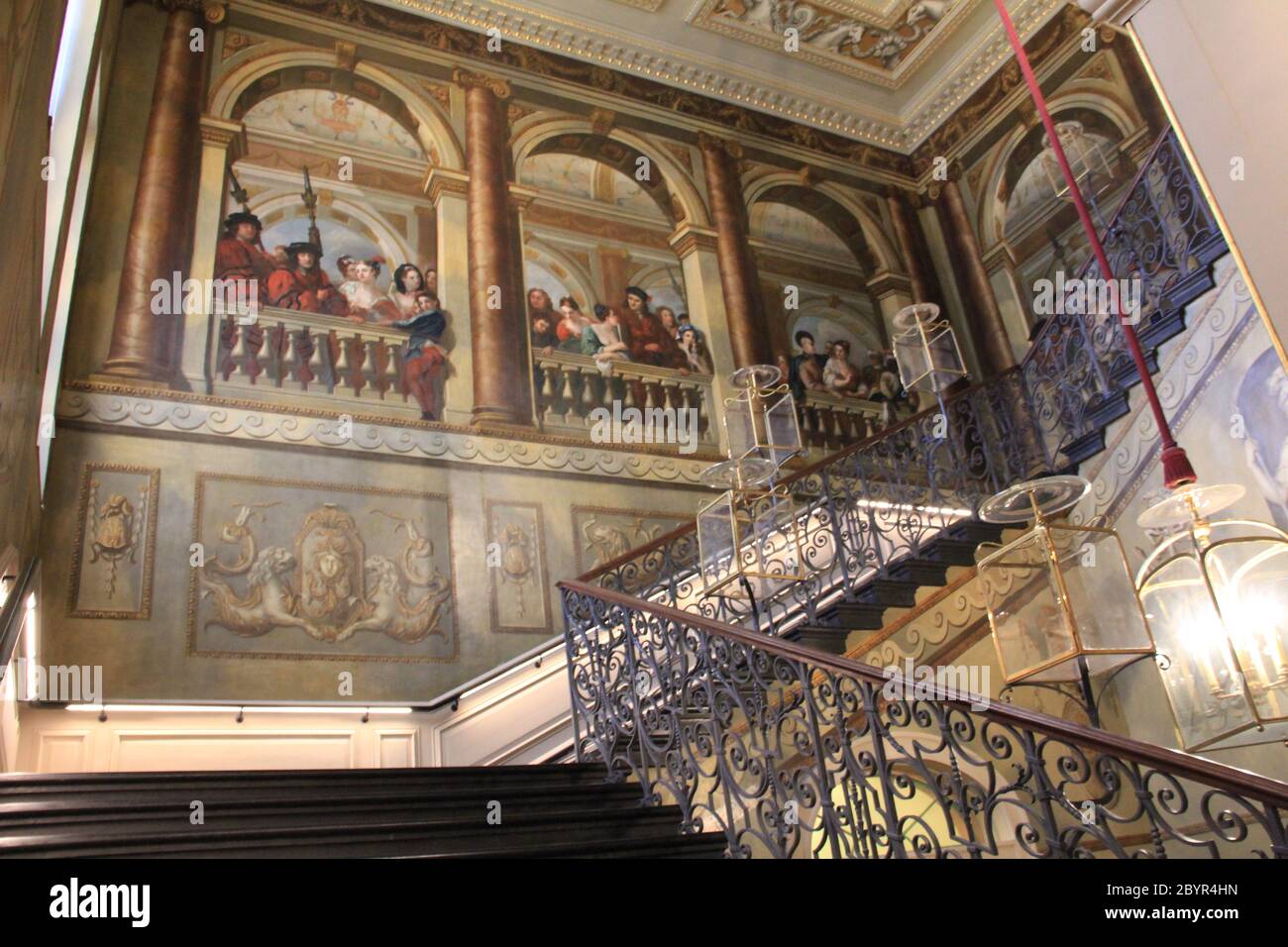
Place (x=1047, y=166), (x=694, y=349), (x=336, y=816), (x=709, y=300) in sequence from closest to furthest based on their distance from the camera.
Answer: (x=336, y=816) < (x=694, y=349) < (x=709, y=300) < (x=1047, y=166)

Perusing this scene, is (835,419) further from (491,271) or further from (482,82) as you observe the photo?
(482,82)

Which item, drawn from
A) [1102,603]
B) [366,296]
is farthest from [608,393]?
[1102,603]

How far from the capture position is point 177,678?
632 centimetres

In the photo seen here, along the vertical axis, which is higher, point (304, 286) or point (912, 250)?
point (912, 250)

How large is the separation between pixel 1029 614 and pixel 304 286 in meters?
6.15

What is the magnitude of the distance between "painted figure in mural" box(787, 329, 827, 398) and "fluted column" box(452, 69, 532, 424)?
2661 mm

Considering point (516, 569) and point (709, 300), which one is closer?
point (516, 569)

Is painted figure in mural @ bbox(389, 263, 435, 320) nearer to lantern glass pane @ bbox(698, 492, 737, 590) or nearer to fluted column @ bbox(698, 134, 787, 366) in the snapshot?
fluted column @ bbox(698, 134, 787, 366)

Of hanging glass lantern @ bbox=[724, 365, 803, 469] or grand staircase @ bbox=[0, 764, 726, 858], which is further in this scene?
hanging glass lantern @ bbox=[724, 365, 803, 469]

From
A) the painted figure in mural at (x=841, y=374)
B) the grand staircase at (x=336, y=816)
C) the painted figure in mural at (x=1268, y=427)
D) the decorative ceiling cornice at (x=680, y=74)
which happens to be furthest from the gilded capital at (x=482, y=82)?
the grand staircase at (x=336, y=816)

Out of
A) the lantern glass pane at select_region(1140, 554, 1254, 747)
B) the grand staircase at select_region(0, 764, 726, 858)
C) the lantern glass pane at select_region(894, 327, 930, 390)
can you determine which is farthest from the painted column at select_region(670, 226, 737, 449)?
the lantern glass pane at select_region(1140, 554, 1254, 747)

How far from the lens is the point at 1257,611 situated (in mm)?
3889

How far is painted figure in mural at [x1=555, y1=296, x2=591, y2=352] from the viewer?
881 cm
